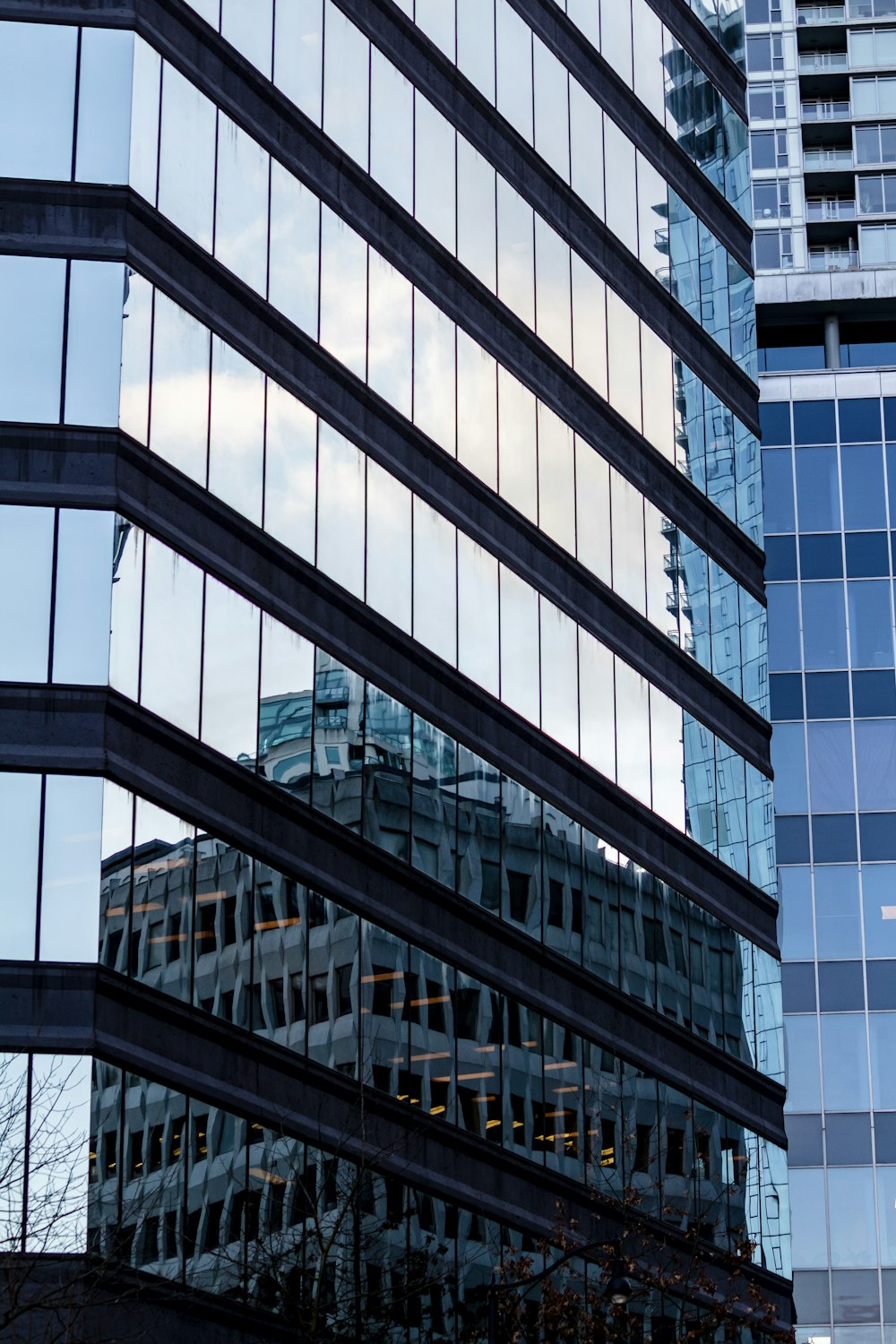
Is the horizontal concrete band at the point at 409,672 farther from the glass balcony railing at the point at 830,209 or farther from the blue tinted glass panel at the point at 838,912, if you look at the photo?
the glass balcony railing at the point at 830,209

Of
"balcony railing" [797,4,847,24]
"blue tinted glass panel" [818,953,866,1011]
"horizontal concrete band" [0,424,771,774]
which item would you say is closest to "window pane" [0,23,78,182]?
"horizontal concrete band" [0,424,771,774]

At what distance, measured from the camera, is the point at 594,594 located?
51531 millimetres

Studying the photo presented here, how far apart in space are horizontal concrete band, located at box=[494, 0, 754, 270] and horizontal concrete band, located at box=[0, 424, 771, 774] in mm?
11740

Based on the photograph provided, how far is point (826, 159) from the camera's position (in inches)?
5157

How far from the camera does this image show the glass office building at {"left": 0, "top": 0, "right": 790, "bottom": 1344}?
35.8 metres

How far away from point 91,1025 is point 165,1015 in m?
1.90

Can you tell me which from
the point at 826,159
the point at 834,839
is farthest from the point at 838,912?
the point at 826,159

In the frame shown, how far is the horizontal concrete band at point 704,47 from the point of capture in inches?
2313

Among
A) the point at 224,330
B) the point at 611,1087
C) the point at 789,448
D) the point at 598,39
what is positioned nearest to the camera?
the point at 224,330

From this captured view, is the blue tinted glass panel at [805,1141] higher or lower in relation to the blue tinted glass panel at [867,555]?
lower

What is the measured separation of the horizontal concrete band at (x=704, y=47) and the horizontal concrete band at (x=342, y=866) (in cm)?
2482

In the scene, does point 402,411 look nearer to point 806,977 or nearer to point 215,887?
point 215,887

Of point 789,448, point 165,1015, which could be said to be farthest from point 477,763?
point 789,448

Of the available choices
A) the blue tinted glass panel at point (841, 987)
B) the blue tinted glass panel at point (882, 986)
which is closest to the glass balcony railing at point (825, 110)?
the blue tinted glass panel at point (882, 986)
